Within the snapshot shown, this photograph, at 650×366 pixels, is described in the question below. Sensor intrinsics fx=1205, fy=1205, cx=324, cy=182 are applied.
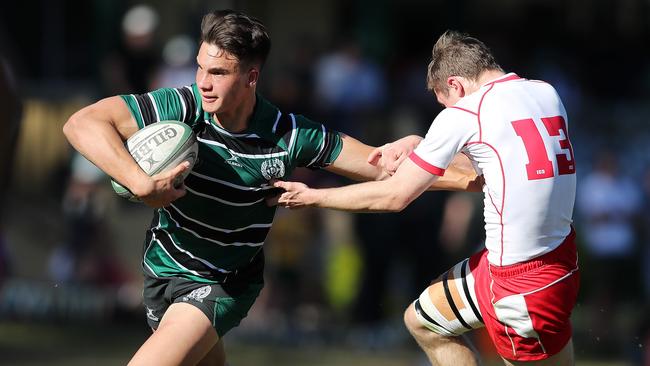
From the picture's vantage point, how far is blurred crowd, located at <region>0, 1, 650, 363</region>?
13086 millimetres

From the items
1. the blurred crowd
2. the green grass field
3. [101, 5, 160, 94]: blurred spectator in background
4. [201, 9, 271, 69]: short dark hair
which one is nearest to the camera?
[201, 9, 271, 69]: short dark hair

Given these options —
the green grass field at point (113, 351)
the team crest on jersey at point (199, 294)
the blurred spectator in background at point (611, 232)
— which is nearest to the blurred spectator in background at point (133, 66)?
the green grass field at point (113, 351)

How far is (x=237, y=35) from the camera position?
613 centimetres

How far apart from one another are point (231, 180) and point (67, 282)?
7.71 m

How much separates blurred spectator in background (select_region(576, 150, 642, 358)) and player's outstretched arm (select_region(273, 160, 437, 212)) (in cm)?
804

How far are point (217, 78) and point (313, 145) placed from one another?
2.36 feet

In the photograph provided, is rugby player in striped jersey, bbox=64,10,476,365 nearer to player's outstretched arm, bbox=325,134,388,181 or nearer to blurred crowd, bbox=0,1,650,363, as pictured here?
player's outstretched arm, bbox=325,134,388,181

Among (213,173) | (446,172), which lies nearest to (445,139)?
(446,172)

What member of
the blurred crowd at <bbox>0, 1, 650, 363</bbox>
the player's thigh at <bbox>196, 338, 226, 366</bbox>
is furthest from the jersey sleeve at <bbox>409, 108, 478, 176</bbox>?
the blurred crowd at <bbox>0, 1, 650, 363</bbox>

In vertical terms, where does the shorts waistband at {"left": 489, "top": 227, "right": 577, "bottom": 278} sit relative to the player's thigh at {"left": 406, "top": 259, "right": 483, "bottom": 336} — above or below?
above

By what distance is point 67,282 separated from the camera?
13.6 meters

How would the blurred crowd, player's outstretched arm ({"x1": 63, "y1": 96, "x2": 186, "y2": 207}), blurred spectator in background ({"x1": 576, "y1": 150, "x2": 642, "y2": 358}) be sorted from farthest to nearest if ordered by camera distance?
blurred spectator in background ({"x1": 576, "y1": 150, "x2": 642, "y2": 358}) < the blurred crowd < player's outstretched arm ({"x1": 63, "y1": 96, "x2": 186, "y2": 207})

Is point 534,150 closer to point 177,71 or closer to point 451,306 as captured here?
point 451,306

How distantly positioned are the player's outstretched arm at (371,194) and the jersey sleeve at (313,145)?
29 centimetres
